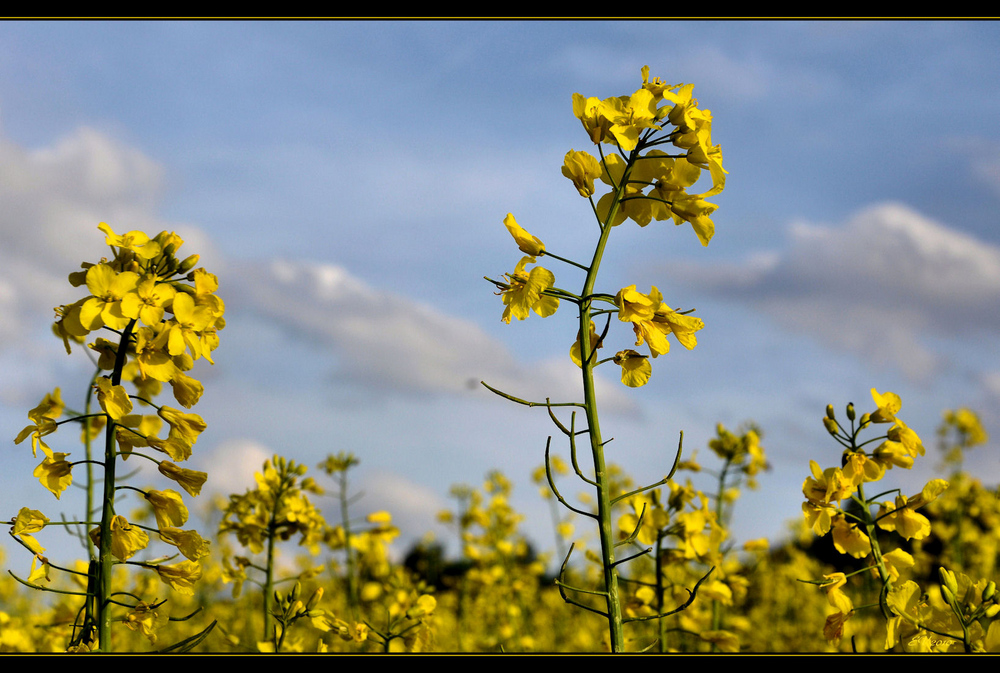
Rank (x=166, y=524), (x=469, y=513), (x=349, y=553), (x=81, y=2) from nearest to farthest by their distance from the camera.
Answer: (x=81, y=2) → (x=166, y=524) → (x=349, y=553) → (x=469, y=513)

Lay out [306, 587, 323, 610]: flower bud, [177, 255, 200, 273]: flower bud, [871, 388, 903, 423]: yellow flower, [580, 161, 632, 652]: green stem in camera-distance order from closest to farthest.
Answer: [580, 161, 632, 652]: green stem
[177, 255, 200, 273]: flower bud
[871, 388, 903, 423]: yellow flower
[306, 587, 323, 610]: flower bud

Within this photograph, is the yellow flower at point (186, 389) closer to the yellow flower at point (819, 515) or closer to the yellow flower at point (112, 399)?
the yellow flower at point (112, 399)

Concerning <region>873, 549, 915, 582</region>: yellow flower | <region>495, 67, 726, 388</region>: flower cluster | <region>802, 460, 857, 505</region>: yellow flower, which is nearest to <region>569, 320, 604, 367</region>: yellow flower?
<region>495, 67, 726, 388</region>: flower cluster

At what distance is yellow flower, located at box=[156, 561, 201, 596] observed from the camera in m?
2.07

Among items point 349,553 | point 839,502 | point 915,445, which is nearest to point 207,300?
point 839,502

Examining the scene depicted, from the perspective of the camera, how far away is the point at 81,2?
5.81 feet

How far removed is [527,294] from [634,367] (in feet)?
1.11

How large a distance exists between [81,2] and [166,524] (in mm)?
1363

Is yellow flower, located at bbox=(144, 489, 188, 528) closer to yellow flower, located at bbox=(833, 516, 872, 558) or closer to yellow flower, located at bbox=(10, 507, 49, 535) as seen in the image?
yellow flower, located at bbox=(10, 507, 49, 535)

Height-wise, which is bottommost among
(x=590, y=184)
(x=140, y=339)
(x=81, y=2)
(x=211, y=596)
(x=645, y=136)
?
(x=211, y=596)

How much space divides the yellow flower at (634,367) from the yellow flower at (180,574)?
1.32 m

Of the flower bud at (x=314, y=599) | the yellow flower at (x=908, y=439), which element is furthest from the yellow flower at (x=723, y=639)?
the flower bud at (x=314, y=599)

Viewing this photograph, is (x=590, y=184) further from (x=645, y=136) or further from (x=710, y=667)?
(x=710, y=667)

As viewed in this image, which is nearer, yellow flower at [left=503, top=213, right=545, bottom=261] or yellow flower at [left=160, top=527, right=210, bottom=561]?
yellow flower at [left=503, top=213, right=545, bottom=261]
